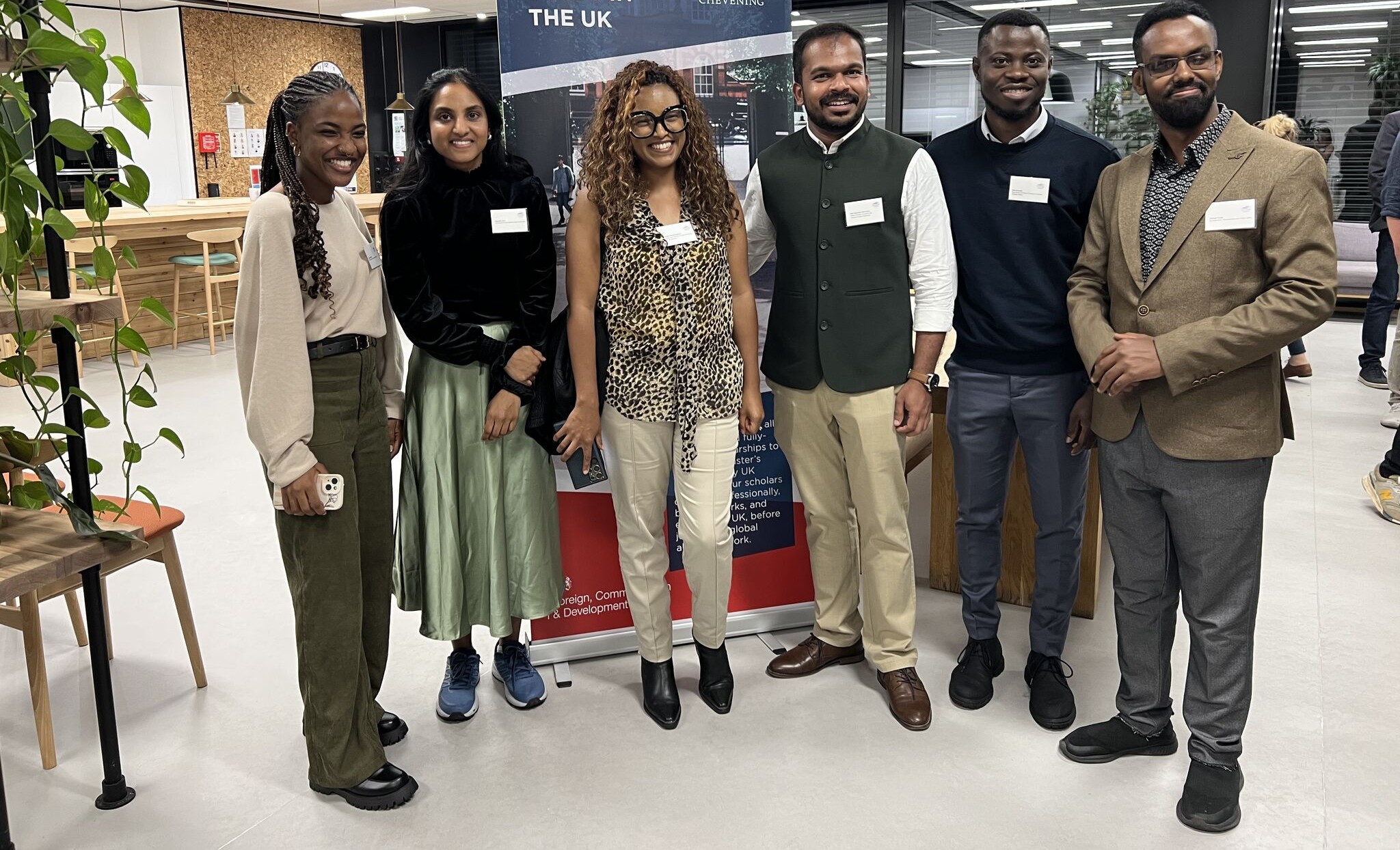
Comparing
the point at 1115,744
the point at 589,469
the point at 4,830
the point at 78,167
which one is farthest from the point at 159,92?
the point at 1115,744

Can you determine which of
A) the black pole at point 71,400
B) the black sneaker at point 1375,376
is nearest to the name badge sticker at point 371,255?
the black pole at point 71,400

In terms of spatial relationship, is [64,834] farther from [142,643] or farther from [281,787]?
[142,643]

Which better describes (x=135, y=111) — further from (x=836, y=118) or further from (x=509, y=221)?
(x=836, y=118)

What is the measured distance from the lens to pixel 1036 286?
2.67m

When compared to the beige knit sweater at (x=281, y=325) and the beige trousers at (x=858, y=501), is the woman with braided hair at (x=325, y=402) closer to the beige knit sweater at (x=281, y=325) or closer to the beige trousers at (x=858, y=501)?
the beige knit sweater at (x=281, y=325)

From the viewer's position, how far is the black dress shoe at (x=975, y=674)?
9.62 ft

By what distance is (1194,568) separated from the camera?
92.4 inches

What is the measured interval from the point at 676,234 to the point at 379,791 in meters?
1.49

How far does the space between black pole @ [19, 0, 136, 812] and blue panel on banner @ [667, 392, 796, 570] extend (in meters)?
1.56

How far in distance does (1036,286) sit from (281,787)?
7.27 ft

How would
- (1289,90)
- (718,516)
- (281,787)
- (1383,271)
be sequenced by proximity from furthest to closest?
(1289,90), (1383,271), (718,516), (281,787)

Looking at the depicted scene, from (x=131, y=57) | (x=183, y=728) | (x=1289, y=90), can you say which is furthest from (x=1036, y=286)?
(x=131, y=57)

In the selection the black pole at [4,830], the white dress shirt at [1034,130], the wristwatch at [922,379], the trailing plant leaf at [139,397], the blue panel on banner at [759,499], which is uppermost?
the white dress shirt at [1034,130]

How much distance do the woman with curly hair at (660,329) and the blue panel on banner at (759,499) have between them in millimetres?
472
